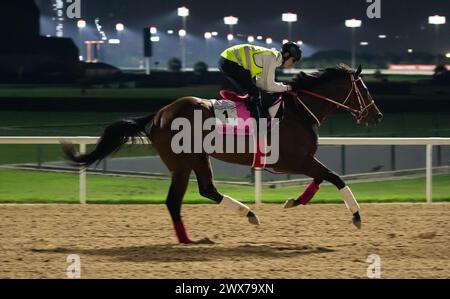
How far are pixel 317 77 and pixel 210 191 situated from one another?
129cm

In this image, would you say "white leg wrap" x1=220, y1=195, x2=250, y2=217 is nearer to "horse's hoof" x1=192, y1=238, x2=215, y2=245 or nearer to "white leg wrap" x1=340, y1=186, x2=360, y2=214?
"horse's hoof" x1=192, y1=238, x2=215, y2=245

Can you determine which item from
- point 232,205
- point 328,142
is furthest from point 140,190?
point 232,205

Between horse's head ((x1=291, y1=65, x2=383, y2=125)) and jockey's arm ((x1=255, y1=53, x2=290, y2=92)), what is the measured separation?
331 millimetres

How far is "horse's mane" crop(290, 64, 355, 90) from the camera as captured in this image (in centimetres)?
653

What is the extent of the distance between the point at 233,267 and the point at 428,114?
59.5ft

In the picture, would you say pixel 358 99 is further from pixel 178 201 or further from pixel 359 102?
pixel 178 201

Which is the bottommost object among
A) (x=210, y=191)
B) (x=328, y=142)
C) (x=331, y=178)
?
(x=210, y=191)

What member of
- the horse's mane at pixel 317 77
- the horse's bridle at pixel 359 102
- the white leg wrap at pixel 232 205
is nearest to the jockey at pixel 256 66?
the horse's mane at pixel 317 77

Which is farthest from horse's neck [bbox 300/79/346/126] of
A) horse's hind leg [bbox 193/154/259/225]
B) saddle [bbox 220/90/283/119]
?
horse's hind leg [bbox 193/154/259/225]

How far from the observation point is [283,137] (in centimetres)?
627

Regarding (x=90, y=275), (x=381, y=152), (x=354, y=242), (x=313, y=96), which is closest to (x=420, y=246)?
(x=354, y=242)

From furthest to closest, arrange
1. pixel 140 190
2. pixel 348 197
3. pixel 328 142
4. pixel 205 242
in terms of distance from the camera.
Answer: pixel 140 190 < pixel 328 142 < pixel 348 197 < pixel 205 242

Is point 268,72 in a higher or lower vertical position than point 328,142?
higher
